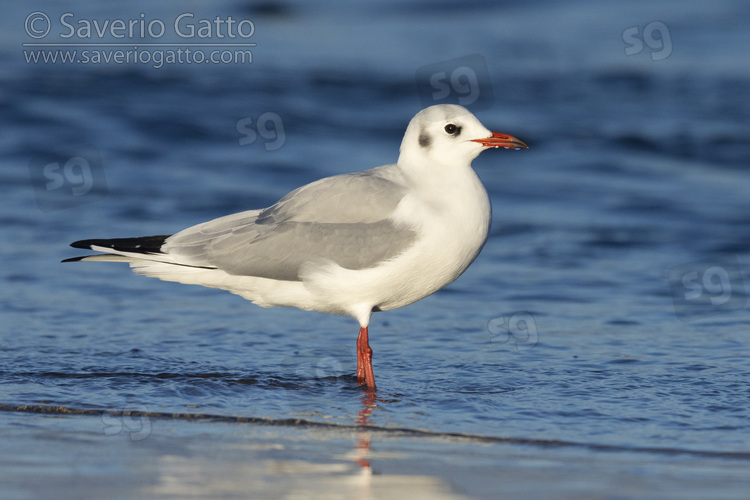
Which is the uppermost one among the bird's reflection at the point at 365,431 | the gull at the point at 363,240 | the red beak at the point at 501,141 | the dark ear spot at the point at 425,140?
the dark ear spot at the point at 425,140

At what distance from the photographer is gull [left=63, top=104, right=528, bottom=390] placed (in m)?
6.34

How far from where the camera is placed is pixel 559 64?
19.5 meters

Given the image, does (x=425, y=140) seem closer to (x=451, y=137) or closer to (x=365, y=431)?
Result: (x=451, y=137)

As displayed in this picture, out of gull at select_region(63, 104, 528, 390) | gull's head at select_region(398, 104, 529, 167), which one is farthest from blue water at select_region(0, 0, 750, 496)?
gull's head at select_region(398, 104, 529, 167)

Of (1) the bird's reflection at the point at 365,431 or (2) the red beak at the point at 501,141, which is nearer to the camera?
(1) the bird's reflection at the point at 365,431

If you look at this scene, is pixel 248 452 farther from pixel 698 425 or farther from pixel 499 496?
pixel 698 425

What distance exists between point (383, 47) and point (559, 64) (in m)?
3.36

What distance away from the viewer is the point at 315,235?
654 centimetres

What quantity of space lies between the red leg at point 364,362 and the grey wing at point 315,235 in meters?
0.57

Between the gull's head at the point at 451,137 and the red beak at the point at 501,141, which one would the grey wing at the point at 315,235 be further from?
the red beak at the point at 501,141

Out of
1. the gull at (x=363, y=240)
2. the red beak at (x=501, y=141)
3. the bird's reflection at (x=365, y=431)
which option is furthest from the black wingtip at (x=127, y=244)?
the red beak at (x=501, y=141)

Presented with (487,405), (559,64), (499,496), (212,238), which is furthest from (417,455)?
(559,64)

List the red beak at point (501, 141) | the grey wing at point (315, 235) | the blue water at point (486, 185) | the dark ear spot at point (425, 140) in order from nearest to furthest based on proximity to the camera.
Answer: the blue water at point (486, 185) → the grey wing at point (315, 235) → the red beak at point (501, 141) → the dark ear spot at point (425, 140)

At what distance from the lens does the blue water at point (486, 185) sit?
6.27 m
